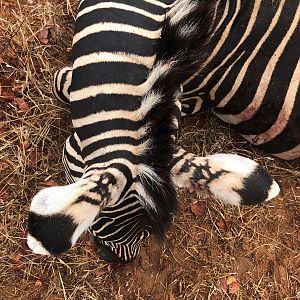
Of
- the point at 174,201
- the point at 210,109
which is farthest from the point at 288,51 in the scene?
the point at 174,201

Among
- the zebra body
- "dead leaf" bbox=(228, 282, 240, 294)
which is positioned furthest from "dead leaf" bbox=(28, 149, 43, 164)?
"dead leaf" bbox=(228, 282, 240, 294)

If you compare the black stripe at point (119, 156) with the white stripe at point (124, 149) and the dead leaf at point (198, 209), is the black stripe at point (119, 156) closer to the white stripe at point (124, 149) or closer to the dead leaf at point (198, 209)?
the white stripe at point (124, 149)

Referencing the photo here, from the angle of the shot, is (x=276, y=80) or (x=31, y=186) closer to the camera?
(x=276, y=80)

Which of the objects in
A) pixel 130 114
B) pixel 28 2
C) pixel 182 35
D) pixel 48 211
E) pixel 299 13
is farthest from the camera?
pixel 28 2

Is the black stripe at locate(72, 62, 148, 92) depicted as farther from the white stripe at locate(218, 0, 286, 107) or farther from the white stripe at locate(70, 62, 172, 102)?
the white stripe at locate(218, 0, 286, 107)

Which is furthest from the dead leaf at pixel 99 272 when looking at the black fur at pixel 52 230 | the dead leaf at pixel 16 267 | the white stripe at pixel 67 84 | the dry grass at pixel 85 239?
the black fur at pixel 52 230

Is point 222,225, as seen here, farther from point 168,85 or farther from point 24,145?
point 168,85

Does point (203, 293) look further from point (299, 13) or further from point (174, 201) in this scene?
point (299, 13)

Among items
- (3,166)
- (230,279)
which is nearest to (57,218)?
(3,166)

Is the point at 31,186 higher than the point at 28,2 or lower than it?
lower

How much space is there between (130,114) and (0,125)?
1.47 m

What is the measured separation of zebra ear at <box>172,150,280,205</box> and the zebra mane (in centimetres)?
12

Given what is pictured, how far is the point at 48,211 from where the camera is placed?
5.28ft

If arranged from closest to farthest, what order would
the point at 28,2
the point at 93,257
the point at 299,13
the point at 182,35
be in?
Result: 1. the point at 182,35
2. the point at 299,13
3. the point at 93,257
4. the point at 28,2
